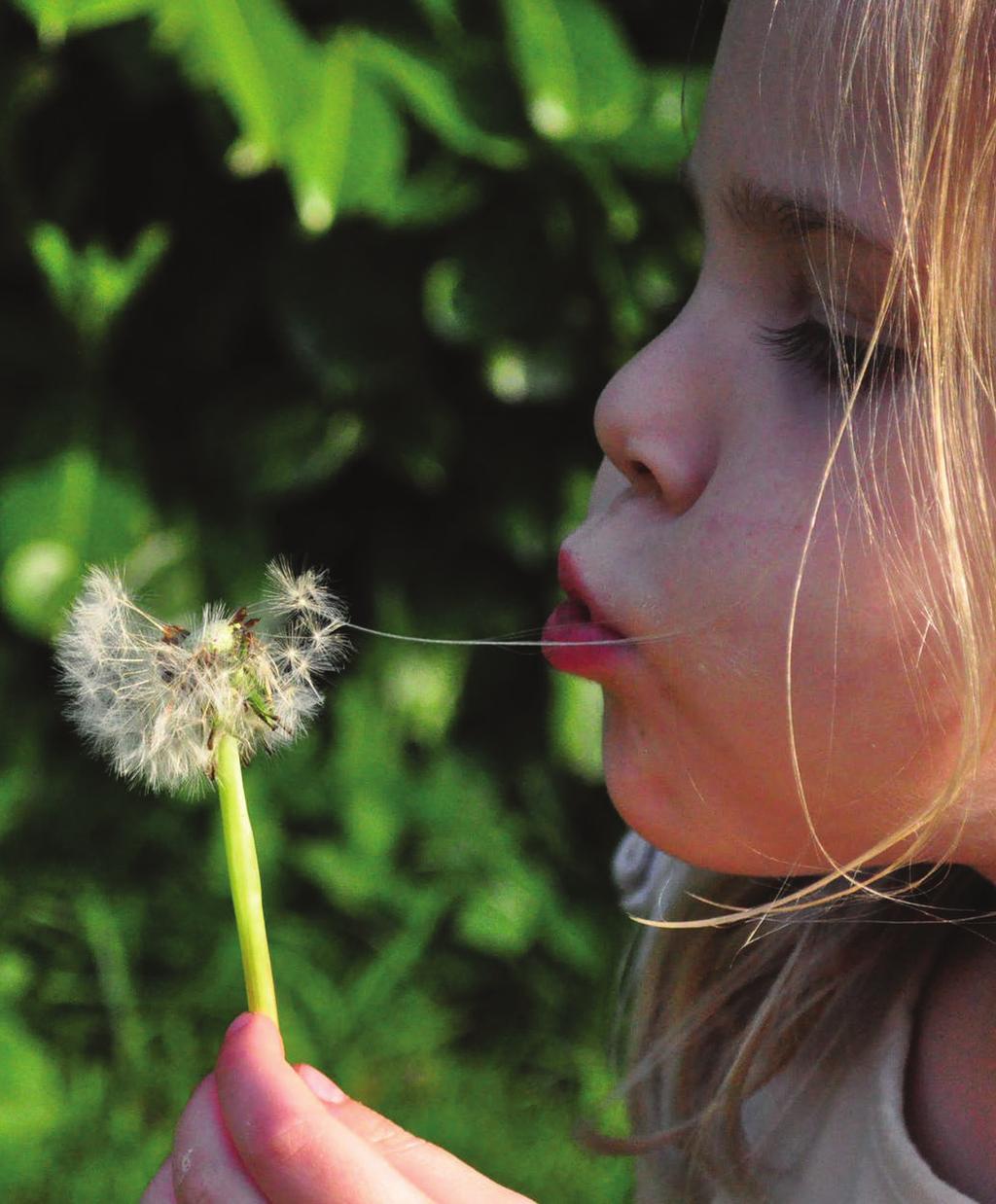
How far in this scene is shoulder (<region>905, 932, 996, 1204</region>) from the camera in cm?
88

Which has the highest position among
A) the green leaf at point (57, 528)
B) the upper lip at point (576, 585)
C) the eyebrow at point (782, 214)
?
the eyebrow at point (782, 214)

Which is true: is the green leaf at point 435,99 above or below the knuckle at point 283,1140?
above

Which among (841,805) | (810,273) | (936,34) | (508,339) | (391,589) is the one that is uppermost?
(936,34)

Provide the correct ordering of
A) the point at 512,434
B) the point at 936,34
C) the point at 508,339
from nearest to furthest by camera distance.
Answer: the point at 936,34, the point at 508,339, the point at 512,434

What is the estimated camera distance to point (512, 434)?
6.09 feet

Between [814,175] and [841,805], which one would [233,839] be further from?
[814,175]

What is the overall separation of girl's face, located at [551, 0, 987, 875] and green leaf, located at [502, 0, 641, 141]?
72 centimetres

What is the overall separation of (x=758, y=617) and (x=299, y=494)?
1129 mm

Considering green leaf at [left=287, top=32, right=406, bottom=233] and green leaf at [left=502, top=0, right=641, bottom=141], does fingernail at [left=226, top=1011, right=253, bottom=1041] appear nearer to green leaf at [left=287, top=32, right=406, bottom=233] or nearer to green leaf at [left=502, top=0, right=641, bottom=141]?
green leaf at [left=287, top=32, right=406, bottom=233]

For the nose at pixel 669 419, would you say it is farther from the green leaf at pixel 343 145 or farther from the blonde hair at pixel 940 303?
the green leaf at pixel 343 145

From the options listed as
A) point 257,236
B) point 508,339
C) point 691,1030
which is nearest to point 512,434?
point 508,339

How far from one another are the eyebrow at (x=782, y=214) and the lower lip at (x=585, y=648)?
0.74 ft

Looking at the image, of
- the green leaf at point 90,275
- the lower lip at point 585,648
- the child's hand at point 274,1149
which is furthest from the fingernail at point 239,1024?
the green leaf at point 90,275

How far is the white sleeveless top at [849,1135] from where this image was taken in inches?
35.1
